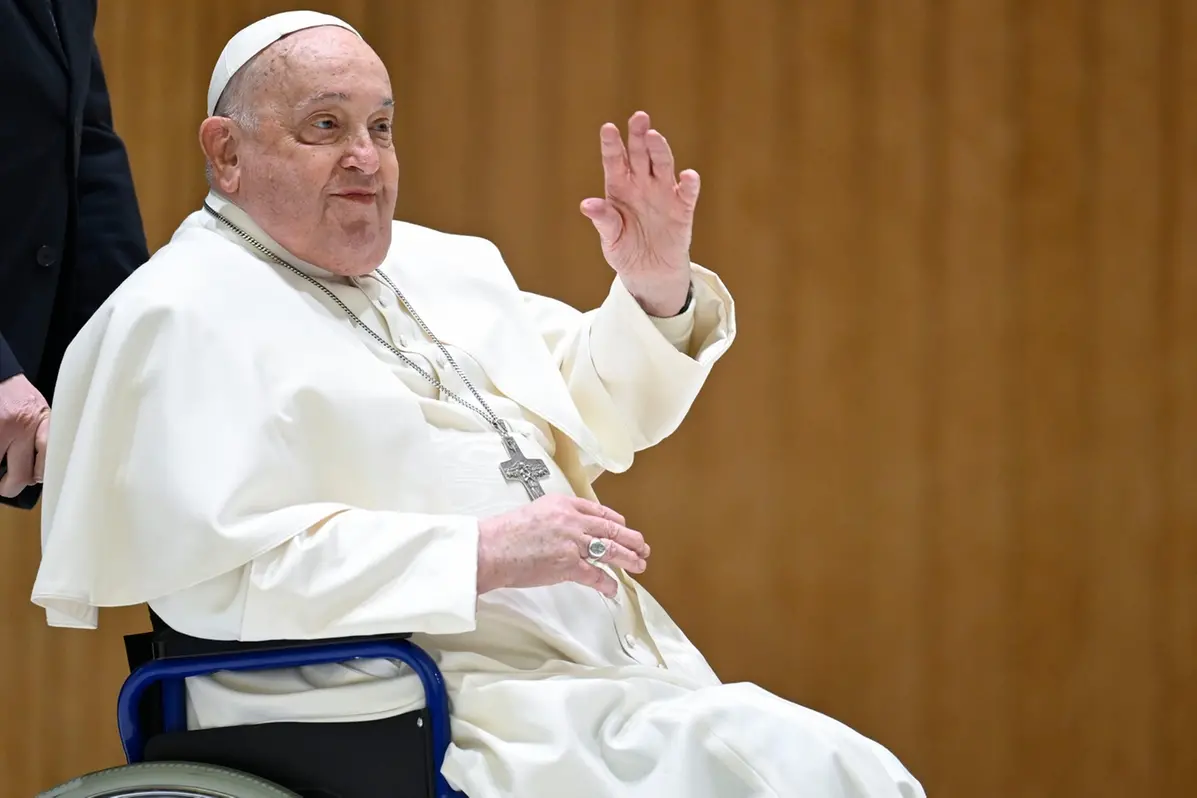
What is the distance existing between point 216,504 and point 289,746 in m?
0.37

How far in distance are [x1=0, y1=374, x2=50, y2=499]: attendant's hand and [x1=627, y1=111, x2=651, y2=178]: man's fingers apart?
3.37ft

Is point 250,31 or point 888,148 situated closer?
point 250,31

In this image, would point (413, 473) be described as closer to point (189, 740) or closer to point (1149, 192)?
point (189, 740)

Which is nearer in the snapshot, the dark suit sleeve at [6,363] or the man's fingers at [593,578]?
the man's fingers at [593,578]

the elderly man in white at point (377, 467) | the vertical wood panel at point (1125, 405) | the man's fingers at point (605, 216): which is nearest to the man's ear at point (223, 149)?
the elderly man in white at point (377, 467)

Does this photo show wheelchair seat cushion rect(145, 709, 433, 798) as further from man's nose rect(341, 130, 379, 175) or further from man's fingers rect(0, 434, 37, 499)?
man's nose rect(341, 130, 379, 175)

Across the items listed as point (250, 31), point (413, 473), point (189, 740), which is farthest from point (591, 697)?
point (250, 31)

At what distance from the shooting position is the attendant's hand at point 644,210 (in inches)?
93.7

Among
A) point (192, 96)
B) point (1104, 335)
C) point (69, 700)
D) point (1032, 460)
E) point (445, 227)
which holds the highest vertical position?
point (192, 96)

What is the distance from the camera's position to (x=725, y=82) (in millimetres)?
4488

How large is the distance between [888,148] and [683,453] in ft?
3.70

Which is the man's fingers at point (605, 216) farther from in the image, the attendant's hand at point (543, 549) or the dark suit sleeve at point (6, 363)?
the dark suit sleeve at point (6, 363)

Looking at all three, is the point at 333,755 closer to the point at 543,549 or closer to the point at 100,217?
the point at 543,549

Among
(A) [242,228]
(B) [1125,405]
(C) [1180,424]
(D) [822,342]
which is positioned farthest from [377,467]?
(C) [1180,424]
